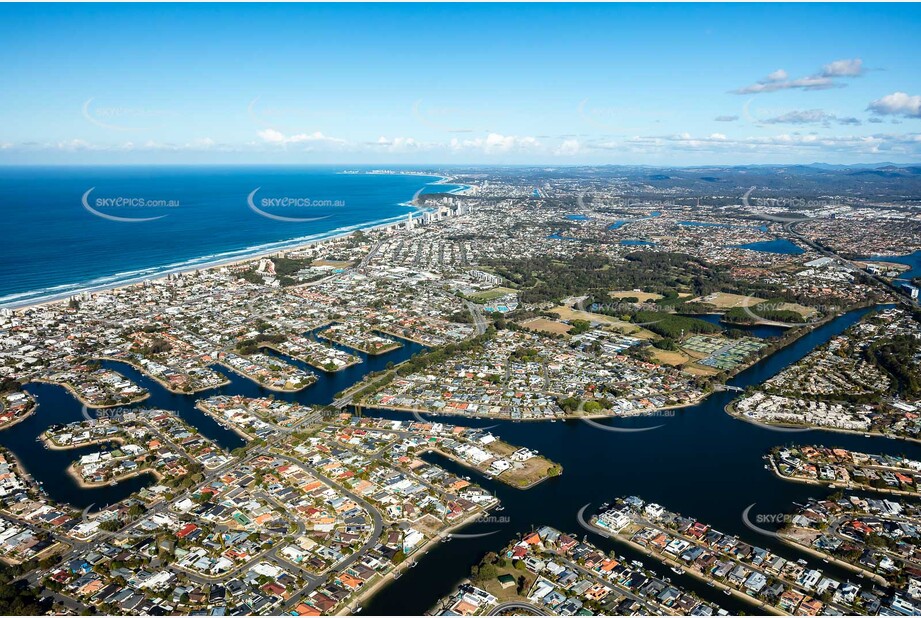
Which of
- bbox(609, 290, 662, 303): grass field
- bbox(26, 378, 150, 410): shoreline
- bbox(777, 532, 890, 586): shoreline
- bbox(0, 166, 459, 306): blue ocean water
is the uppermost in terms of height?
bbox(0, 166, 459, 306): blue ocean water

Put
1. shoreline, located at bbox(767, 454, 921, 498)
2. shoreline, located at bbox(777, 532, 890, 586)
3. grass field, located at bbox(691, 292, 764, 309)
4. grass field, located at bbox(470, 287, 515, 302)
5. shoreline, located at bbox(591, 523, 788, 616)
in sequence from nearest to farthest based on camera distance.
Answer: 1. shoreline, located at bbox(591, 523, 788, 616)
2. shoreline, located at bbox(777, 532, 890, 586)
3. shoreline, located at bbox(767, 454, 921, 498)
4. grass field, located at bbox(691, 292, 764, 309)
5. grass field, located at bbox(470, 287, 515, 302)

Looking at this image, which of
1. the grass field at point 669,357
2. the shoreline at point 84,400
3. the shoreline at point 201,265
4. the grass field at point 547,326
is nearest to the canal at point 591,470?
the shoreline at point 84,400

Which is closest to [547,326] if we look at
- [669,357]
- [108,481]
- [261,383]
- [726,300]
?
[669,357]

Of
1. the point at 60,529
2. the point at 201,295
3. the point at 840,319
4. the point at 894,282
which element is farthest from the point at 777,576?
the point at 894,282

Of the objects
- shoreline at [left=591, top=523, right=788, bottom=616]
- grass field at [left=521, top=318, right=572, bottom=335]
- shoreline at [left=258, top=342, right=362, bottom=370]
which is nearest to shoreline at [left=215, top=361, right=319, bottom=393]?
shoreline at [left=258, top=342, right=362, bottom=370]

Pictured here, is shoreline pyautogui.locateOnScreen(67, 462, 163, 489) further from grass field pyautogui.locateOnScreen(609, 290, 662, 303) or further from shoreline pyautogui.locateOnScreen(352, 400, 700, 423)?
grass field pyautogui.locateOnScreen(609, 290, 662, 303)

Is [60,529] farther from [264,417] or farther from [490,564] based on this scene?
[490,564]
